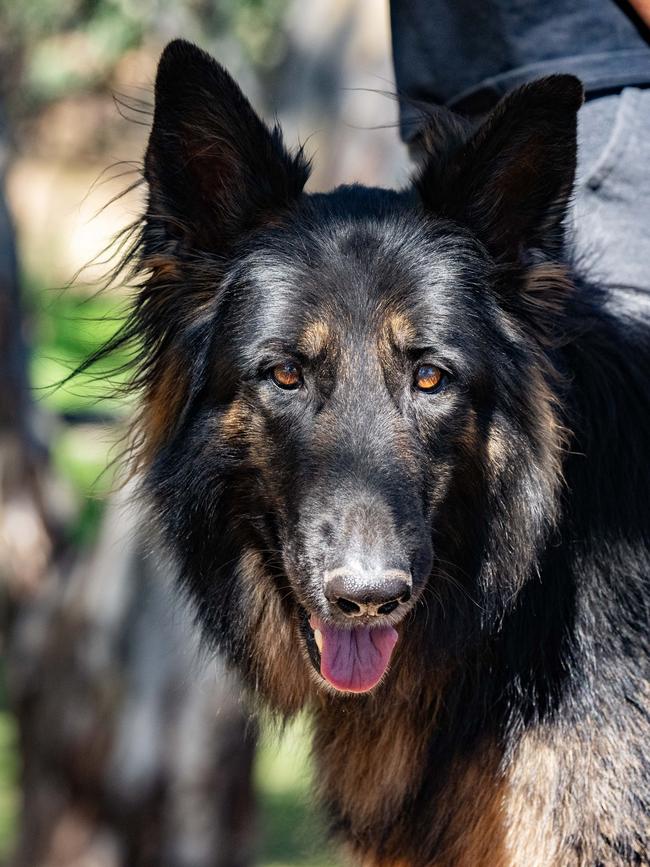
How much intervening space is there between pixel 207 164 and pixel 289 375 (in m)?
0.71

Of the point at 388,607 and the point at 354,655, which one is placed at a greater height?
the point at 388,607

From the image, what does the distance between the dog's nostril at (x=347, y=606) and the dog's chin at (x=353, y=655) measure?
22 cm

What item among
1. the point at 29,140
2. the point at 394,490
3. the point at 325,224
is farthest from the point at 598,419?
the point at 29,140

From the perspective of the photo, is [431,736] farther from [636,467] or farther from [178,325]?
[178,325]

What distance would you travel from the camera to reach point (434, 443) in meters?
3.47

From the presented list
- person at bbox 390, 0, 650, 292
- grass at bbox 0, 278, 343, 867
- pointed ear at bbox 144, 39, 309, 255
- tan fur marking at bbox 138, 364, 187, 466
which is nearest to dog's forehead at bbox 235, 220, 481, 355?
pointed ear at bbox 144, 39, 309, 255

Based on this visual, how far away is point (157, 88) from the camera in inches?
135

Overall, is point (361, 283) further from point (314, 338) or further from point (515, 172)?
point (515, 172)

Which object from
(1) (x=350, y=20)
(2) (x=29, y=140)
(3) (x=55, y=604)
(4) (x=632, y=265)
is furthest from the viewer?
(2) (x=29, y=140)

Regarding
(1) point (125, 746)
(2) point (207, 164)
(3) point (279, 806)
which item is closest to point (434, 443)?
(2) point (207, 164)

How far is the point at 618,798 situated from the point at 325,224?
6.16 feet

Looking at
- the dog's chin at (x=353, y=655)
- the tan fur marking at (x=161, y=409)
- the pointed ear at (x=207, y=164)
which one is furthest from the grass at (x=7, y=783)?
the pointed ear at (x=207, y=164)

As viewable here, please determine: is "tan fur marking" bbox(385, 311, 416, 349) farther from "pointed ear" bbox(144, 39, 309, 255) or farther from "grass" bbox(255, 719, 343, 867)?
"grass" bbox(255, 719, 343, 867)

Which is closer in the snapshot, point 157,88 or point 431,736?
point 157,88
